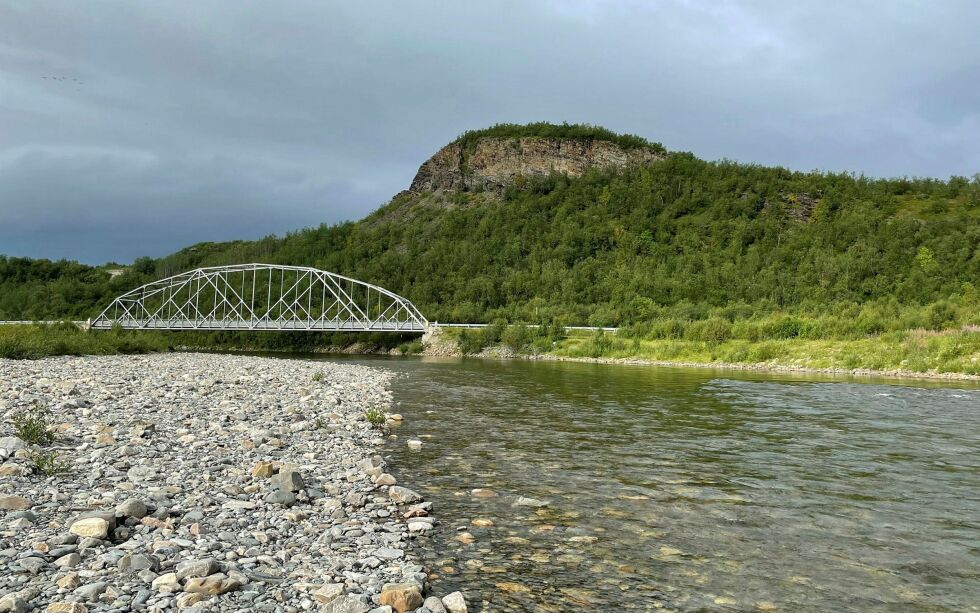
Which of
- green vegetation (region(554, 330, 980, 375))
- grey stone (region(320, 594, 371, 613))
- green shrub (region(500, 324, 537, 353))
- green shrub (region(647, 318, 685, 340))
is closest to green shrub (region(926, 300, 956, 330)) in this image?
green vegetation (region(554, 330, 980, 375))

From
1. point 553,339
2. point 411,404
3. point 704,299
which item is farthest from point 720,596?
point 704,299

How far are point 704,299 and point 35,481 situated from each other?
98015mm

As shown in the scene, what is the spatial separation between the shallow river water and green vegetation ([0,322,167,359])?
31.9 m

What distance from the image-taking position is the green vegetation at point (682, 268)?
59594 millimetres

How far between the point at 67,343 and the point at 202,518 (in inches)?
1707

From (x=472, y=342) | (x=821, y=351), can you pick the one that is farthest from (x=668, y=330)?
(x=472, y=342)

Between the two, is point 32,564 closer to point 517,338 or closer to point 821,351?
point 821,351

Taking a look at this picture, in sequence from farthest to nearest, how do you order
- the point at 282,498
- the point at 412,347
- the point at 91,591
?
the point at 412,347
the point at 282,498
the point at 91,591

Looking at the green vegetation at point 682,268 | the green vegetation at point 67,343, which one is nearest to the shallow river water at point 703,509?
the green vegetation at point 67,343

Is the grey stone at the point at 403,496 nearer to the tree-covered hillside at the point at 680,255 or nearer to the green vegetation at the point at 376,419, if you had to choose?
the green vegetation at the point at 376,419

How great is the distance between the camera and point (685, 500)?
→ 943 cm

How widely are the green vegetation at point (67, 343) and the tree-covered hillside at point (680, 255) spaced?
55.5m

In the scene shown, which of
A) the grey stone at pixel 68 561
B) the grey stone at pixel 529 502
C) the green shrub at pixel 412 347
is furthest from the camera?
the green shrub at pixel 412 347

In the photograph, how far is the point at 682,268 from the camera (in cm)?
11419
